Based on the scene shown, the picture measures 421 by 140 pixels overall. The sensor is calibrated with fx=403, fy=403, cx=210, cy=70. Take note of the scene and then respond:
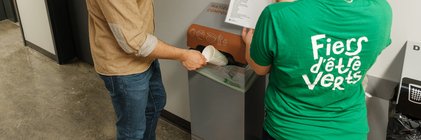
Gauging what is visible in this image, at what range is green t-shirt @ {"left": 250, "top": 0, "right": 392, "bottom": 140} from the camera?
1.03 meters

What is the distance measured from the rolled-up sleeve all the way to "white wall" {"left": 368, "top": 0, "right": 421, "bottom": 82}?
0.86 metres

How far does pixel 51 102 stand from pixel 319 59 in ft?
7.20

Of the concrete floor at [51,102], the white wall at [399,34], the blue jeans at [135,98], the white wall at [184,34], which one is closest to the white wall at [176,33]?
the white wall at [184,34]

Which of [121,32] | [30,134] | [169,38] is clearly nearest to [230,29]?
[121,32]

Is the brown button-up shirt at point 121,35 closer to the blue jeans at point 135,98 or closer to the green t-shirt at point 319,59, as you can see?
the blue jeans at point 135,98

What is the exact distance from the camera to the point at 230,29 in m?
1.52

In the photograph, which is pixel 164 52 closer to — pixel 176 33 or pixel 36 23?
pixel 176 33

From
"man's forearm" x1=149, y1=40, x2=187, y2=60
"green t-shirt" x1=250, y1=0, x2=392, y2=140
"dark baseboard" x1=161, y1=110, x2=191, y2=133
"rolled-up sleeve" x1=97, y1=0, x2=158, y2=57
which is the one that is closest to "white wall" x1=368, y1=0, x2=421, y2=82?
"green t-shirt" x1=250, y1=0, x2=392, y2=140

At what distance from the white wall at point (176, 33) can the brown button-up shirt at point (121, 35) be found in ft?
1.60

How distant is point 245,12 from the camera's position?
1.48 m

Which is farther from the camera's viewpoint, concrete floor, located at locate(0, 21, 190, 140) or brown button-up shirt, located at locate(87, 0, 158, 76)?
concrete floor, located at locate(0, 21, 190, 140)

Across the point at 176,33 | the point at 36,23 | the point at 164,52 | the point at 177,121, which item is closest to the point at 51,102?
the point at 36,23

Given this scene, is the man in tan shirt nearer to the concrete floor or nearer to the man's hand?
the man's hand

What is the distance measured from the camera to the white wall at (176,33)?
2006 mm
